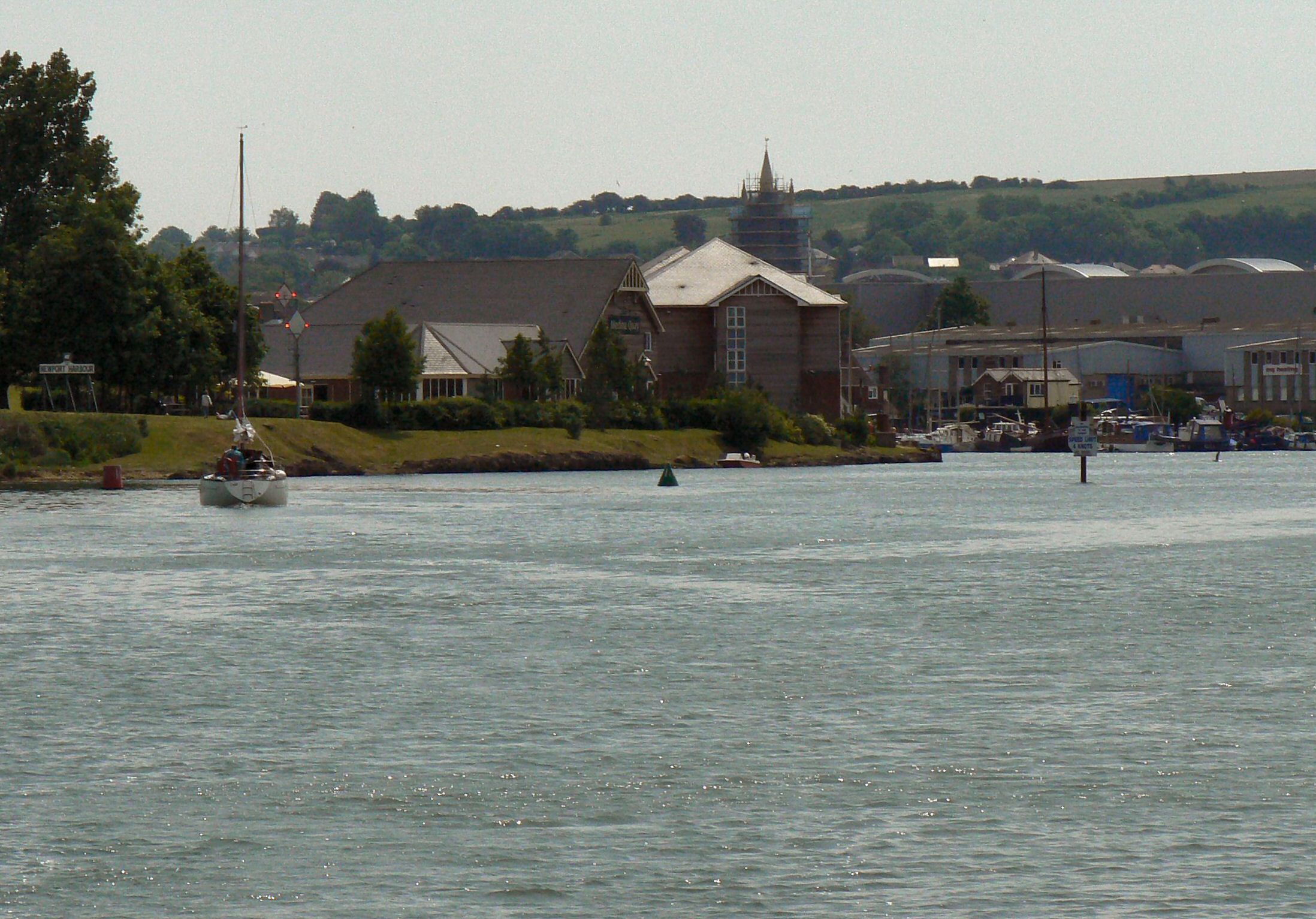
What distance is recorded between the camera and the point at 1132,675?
105ft

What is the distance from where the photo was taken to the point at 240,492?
2987 inches

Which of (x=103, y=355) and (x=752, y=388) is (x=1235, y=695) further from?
(x=752, y=388)

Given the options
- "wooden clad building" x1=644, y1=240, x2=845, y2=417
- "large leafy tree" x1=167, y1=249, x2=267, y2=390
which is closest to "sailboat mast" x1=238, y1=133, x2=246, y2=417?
"large leafy tree" x1=167, y1=249, x2=267, y2=390

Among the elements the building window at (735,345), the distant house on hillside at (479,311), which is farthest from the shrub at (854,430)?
the distant house on hillside at (479,311)

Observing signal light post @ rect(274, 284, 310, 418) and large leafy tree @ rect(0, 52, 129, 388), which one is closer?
large leafy tree @ rect(0, 52, 129, 388)

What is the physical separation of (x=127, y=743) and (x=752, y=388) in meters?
123

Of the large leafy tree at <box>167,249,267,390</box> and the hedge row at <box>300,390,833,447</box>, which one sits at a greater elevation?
the large leafy tree at <box>167,249,267,390</box>

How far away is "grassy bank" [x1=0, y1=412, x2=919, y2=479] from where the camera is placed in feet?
319

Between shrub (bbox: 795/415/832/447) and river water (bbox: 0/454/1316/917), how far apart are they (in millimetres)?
88288

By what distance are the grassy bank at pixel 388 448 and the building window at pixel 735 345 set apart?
21.1 metres

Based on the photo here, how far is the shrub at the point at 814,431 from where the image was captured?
147462mm

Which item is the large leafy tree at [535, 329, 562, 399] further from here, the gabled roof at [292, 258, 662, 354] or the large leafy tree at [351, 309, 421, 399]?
the large leafy tree at [351, 309, 421, 399]

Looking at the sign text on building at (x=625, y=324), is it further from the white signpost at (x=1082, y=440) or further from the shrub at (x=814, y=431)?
the white signpost at (x=1082, y=440)

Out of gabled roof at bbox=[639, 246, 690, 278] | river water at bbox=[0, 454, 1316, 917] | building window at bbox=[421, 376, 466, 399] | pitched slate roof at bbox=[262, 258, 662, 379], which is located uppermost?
gabled roof at bbox=[639, 246, 690, 278]
